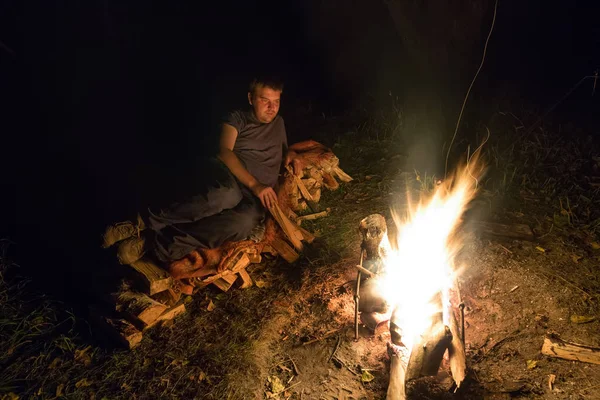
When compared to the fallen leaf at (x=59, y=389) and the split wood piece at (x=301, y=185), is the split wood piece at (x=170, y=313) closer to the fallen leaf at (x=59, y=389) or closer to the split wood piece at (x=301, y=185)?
the fallen leaf at (x=59, y=389)

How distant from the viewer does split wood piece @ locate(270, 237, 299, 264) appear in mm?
4035

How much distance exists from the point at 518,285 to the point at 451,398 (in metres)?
1.32

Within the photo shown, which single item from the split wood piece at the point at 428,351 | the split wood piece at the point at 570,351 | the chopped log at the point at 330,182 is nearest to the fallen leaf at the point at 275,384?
the split wood piece at the point at 428,351

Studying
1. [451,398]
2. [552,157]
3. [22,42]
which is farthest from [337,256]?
[22,42]

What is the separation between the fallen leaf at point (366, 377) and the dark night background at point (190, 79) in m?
2.24

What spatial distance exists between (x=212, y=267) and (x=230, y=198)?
2.24ft

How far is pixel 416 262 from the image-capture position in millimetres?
3184

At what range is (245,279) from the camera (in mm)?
3779

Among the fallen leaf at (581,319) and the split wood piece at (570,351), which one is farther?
the fallen leaf at (581,319)

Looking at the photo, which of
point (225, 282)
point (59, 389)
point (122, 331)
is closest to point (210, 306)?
point (225, 282)

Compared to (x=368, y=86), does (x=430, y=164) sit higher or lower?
lower

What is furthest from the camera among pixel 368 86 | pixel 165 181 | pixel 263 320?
pixel 368 86

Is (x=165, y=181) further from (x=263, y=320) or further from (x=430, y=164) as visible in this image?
(x=430, y=164)

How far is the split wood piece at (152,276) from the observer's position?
320 centimetres
